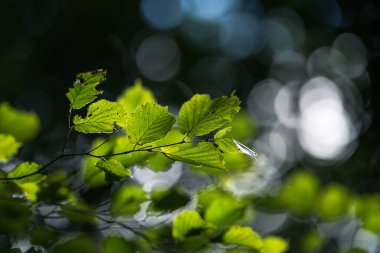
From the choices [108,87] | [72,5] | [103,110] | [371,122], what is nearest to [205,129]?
[103,110]

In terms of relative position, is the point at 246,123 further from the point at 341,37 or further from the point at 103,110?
the point at 341,37

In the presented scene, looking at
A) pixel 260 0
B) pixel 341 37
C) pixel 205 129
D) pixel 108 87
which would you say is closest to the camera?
pixel 205 129

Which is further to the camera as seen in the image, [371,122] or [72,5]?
[371,122]

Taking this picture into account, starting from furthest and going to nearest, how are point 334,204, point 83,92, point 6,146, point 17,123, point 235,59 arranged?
point 235,59
point 334,204
point 17,123
point 6,146
point 83,92

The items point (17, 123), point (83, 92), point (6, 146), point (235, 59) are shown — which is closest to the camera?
point (83, 92)

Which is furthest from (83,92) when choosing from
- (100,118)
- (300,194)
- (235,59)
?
(235,59)

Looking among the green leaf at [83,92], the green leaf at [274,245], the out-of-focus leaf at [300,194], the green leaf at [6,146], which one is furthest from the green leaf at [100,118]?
the out-of-focus leaf at [300,194]

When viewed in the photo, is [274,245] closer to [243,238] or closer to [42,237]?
[243,238]
